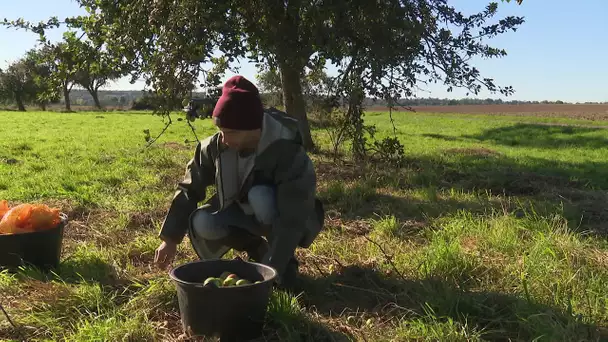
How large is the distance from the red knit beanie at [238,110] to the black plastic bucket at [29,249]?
1.56 meters

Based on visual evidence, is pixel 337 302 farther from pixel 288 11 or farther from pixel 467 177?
pixel 467 177

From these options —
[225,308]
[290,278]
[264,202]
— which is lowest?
[290,278]

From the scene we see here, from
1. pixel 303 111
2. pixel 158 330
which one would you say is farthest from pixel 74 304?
pixel 303 111

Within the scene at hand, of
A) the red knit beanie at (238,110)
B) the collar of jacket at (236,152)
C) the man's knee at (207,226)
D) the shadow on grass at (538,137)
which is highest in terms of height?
the red knit beanie at (238,110)

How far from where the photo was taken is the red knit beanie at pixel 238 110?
2611 mm

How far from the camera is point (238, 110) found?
2.61m

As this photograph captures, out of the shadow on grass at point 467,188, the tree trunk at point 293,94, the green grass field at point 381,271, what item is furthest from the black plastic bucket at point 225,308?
the tree trunk at point 293,94

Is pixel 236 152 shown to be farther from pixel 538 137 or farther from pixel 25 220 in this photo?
pixel 538 137

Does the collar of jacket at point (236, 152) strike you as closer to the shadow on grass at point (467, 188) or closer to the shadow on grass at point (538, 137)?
the shadow on grass at point (467, 188)

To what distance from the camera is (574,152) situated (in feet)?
42.3

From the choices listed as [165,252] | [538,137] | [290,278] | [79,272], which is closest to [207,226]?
[165,252]

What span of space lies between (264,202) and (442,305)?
42.5 inches

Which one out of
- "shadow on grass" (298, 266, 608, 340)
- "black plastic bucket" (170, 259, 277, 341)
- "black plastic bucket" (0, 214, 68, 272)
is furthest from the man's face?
"black plastic bucket" (0, 214, 68, 272)

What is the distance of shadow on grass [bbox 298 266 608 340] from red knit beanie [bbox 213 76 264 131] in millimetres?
1084
